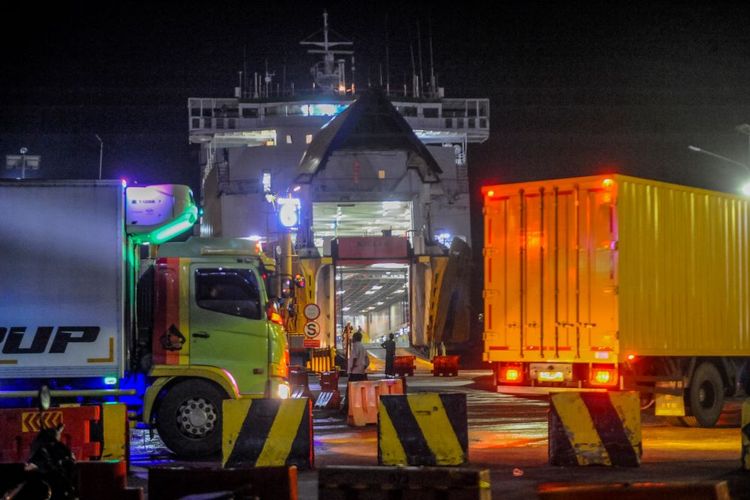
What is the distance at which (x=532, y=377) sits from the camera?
675 inches

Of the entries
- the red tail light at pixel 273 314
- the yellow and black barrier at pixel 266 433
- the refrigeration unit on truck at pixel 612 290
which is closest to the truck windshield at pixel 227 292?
the red tail light at pixel 273 314

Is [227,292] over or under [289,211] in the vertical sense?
under

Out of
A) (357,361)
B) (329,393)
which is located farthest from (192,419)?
(329,393)

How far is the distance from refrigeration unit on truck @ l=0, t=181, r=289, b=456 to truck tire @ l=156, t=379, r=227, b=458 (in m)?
0.01

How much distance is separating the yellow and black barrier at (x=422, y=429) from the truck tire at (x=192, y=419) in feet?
8.86

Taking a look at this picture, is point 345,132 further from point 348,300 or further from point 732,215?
point 732,215

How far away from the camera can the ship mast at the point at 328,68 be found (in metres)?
55.7

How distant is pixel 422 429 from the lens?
11859 mm

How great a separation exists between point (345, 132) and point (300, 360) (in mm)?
18255

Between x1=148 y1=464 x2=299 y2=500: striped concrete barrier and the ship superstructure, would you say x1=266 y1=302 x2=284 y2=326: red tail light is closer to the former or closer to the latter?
x1=148 y1=464 x2=299 y2=500: striped concrete barrier

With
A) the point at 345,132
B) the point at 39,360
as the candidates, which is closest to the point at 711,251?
the point at 39,360

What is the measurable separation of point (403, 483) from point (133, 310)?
728 centimetres

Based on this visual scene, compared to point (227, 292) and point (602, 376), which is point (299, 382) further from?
point (227, 292)

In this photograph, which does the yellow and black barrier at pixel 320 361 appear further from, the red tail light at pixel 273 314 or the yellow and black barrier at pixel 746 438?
the yellow and black barrier at pixel 746 438
